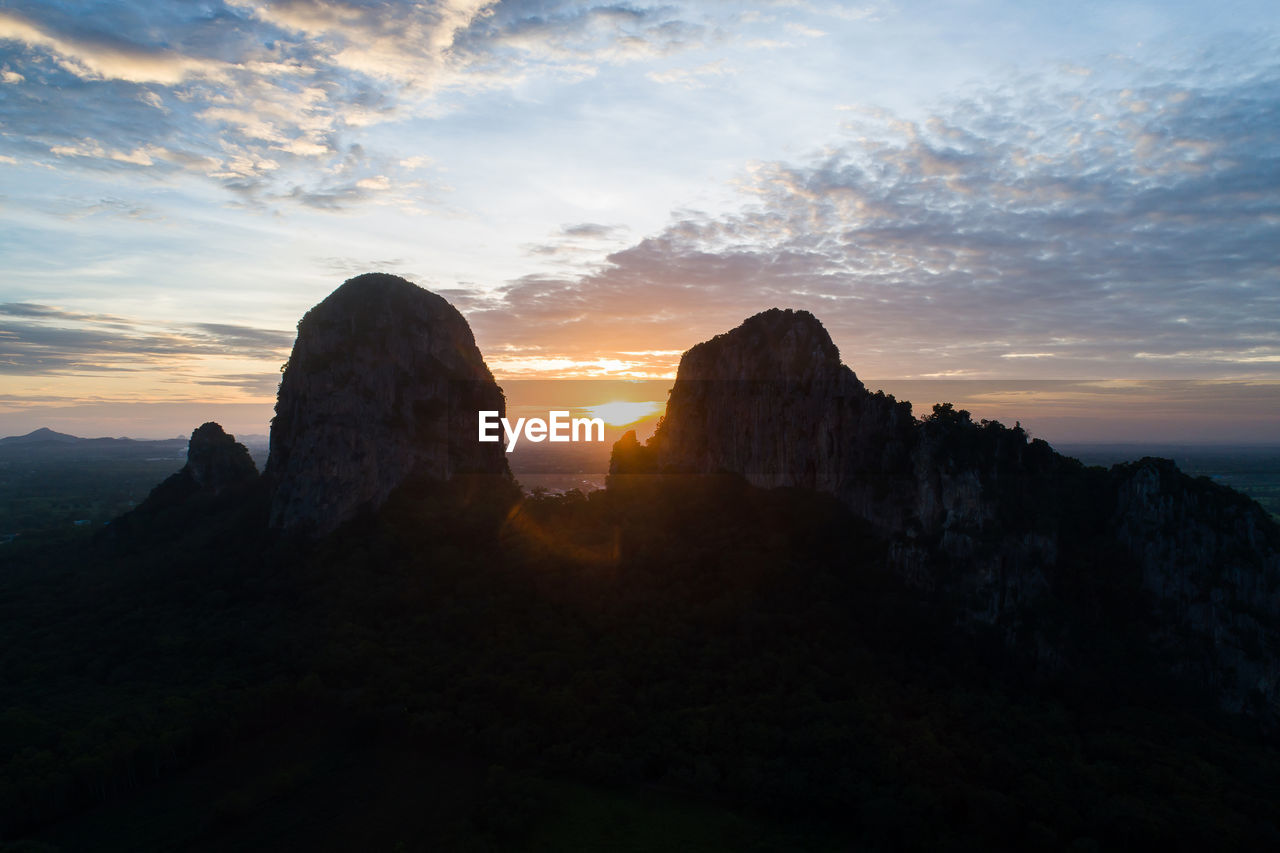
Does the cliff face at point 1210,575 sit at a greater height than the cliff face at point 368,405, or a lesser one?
lesser

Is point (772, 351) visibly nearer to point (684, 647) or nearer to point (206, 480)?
point (684, 647)

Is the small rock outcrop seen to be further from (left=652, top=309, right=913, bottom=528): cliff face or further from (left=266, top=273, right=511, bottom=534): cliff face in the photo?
(left=652, top=309, right=913, bottom=528): cliff face

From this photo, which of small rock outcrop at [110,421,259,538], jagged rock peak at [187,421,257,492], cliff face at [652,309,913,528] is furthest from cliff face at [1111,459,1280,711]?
jagged rock peak at [187,421,257,492]

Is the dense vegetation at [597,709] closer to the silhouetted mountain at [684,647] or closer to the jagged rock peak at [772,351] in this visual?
the silhouetted mountain at [684,647]

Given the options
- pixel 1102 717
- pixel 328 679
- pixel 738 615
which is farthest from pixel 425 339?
pixel 1102 717

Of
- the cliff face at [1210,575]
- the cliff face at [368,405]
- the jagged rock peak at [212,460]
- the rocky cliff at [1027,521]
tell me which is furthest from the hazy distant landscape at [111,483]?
the cliff face at [1210,575]

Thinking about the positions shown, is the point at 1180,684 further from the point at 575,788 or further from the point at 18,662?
the point at 18,662

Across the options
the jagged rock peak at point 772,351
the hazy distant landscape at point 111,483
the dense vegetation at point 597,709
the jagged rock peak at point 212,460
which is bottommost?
the dense vegetation at point 597,709

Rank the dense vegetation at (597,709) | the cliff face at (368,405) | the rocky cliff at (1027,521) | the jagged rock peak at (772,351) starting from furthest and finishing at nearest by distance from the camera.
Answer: the cliff face at (368,405) → the jagged rock peak at (772,351) → the rocky cliff at (1027,521) → the dense vegetation at (597,709)

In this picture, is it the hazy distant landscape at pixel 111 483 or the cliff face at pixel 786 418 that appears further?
the hazy distant landscape at pixel 111 483
